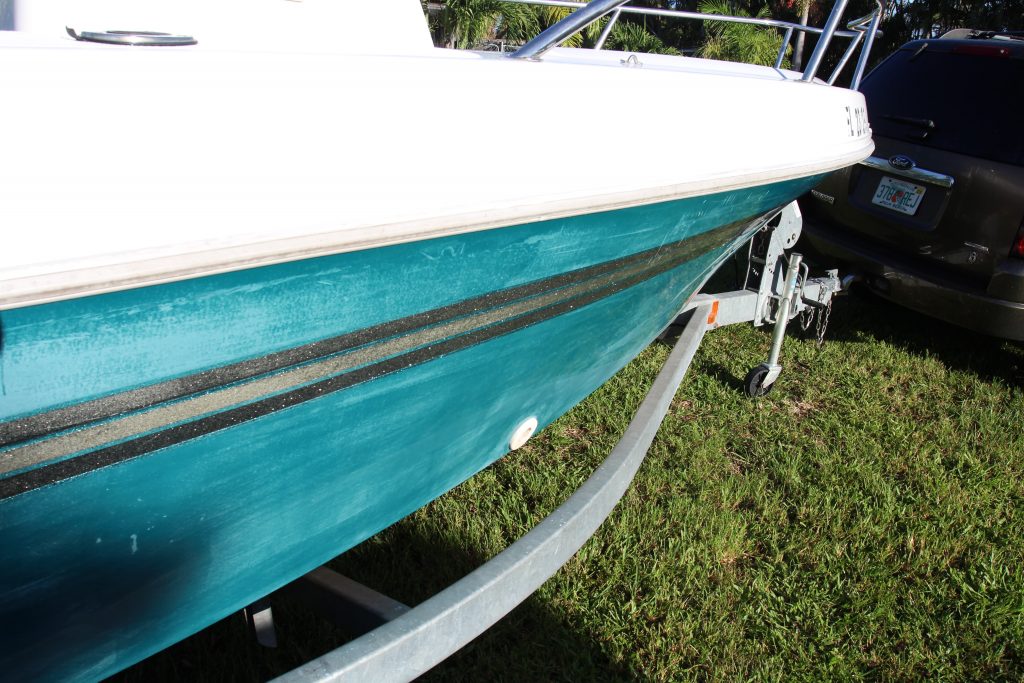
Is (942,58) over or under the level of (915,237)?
over

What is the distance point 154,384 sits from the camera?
123cm

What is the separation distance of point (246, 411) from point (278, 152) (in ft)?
1.37

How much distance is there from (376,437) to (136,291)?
61 centimetres

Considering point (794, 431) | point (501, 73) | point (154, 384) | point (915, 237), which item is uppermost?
point (501, 73)

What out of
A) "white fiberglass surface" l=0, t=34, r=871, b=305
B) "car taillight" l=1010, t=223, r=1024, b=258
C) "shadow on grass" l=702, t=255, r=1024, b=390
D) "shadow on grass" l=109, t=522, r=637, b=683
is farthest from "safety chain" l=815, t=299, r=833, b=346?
"white fiberglass surface" l=0, t=34, r=871, b=305

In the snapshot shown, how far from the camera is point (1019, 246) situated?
3354mm

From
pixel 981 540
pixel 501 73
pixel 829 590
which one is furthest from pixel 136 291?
pixel 981 540

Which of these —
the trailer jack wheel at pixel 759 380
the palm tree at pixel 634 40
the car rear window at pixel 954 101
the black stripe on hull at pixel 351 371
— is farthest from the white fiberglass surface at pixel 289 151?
the palm tree at pixel 634 40

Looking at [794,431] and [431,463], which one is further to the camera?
[794,431]

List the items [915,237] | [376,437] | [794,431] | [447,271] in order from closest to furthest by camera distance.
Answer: [447,271], [376,437], [794,431], [915,237]

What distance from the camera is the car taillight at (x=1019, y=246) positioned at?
11.0ft

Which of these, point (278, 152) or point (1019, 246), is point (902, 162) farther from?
point (278, 152)

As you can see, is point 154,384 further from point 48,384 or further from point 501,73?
point 501,73

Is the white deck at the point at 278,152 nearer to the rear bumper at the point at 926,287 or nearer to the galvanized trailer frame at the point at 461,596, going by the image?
the galvanized trailer frame at the point at 461,596
